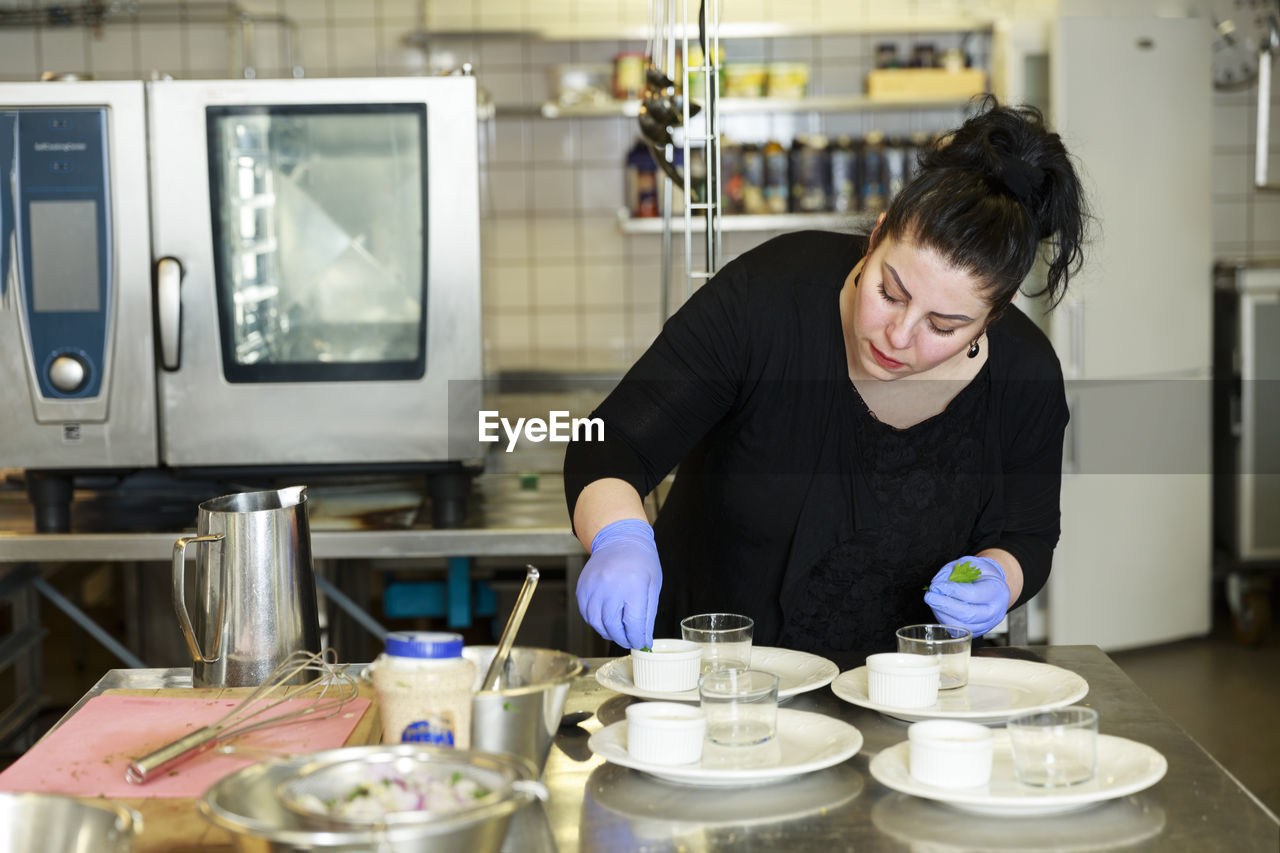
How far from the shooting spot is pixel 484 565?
8.24 ft

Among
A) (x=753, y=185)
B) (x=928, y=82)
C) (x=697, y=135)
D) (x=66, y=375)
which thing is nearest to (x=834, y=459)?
(x=697, y=135)

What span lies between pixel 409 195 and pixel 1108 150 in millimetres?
2322

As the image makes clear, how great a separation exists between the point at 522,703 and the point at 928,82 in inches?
142

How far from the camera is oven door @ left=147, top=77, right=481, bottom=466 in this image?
2.25 m

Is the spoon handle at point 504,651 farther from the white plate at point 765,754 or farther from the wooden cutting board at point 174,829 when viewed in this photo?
the wooden cutting board at point 174,829

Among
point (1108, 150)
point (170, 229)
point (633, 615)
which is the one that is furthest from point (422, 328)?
point (1108, 150)

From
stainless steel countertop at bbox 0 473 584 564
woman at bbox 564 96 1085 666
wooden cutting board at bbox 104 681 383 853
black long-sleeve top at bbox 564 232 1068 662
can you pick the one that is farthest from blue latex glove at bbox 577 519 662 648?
stainless steel countertop at bbox 0 473 584 564

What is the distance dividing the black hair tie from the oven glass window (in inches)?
46.1

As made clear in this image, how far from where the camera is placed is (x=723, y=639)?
1280 millimetres

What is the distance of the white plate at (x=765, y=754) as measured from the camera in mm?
1047

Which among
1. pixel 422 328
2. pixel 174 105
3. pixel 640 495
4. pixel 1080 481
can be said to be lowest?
Answer: pixel 1080 481

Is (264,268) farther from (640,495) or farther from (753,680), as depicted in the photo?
(753,680)

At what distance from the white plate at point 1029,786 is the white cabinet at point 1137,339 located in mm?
2731

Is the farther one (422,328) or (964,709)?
(422,328)
